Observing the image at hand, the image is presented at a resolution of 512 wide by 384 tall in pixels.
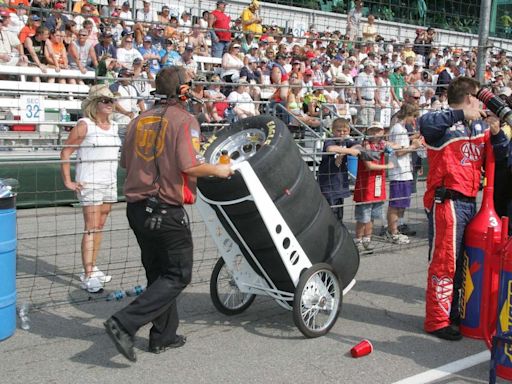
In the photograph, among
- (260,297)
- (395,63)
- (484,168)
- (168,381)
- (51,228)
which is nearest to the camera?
(168,381)

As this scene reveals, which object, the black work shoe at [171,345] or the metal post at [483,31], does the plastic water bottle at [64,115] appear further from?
the black work shoe at [171,345]

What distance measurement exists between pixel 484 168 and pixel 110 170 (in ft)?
10.6

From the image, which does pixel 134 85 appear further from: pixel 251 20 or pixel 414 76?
pixel 414 76

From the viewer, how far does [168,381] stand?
167 inches

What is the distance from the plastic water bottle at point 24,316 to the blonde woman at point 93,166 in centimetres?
87

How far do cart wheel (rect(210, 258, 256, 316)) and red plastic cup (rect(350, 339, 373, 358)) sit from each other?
1166 millimetres

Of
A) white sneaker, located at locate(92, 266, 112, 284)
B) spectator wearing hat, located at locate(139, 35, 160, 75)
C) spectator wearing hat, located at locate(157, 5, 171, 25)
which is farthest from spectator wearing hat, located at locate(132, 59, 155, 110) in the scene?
white sneaker, located at locate(92, 266, 112, 284)

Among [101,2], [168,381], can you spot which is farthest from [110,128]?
[101,2]

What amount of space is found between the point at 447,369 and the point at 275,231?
57.0 inches

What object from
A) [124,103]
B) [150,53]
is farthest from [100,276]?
[150,53]

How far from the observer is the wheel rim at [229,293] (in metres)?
5.58

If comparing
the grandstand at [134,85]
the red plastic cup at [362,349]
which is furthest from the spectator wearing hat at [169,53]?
the red plastic cup at [362,349]

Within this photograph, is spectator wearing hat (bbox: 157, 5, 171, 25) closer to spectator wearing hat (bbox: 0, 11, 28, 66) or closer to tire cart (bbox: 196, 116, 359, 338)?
spectator wearing hat (bbox: 0, 11, 28, 66)

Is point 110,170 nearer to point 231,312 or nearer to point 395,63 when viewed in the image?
point 231,312
